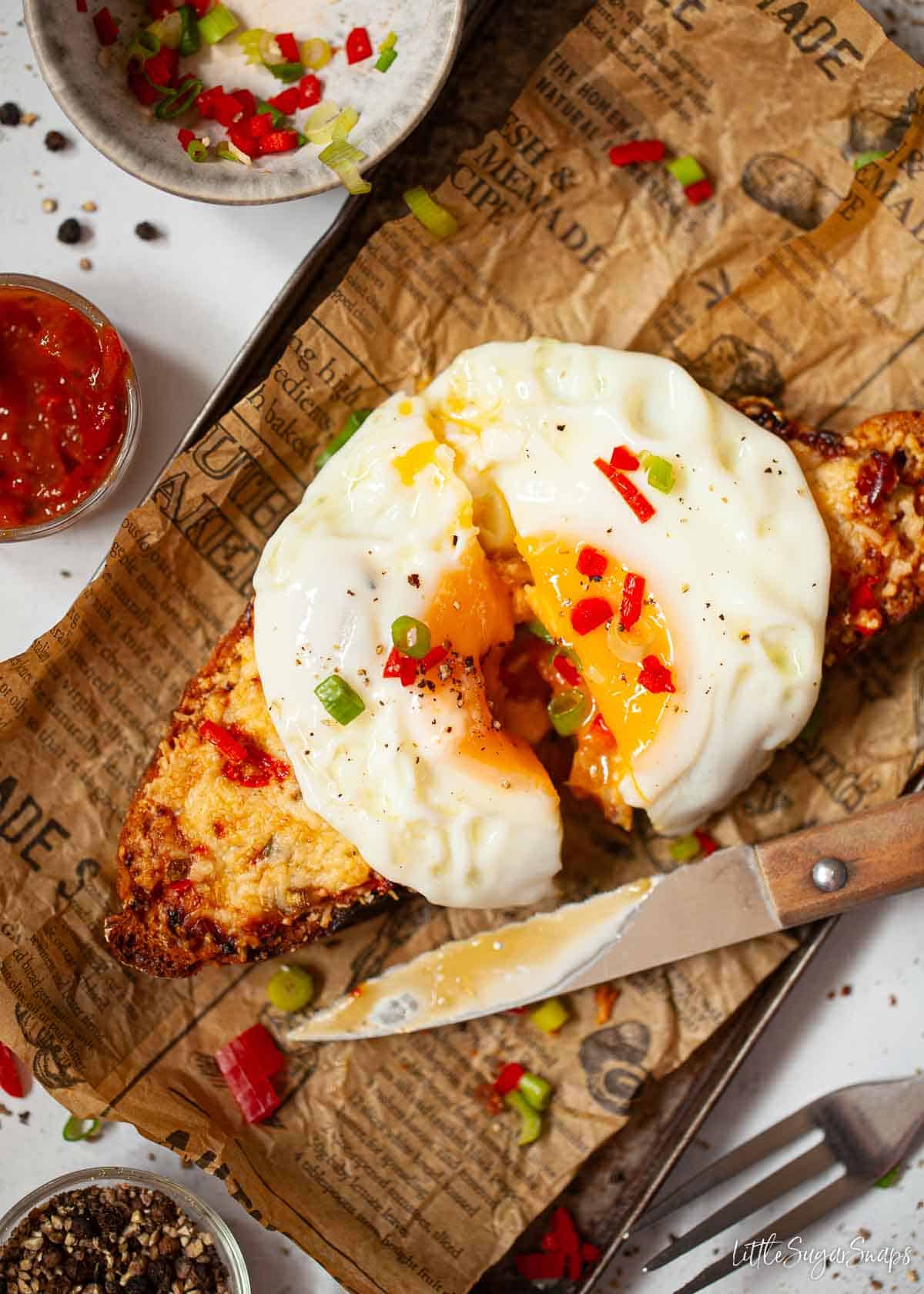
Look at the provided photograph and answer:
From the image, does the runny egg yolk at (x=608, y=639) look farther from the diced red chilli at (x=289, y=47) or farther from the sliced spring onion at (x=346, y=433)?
the diced red chilli at (x=289, y=47)

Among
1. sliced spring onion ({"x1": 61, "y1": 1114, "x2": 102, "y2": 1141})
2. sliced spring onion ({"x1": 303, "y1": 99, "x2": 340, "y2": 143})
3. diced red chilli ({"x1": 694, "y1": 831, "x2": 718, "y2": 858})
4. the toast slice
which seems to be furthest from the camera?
sliced spring onion ({"x1": 61, "y1": 1114, "x2": 102, "y2": 1141})

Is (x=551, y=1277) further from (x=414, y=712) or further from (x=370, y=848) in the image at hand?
(x=414, y=712)

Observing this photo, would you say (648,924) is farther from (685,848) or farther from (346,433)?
(346,433)

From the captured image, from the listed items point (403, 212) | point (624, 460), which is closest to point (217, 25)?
point (403, 212)

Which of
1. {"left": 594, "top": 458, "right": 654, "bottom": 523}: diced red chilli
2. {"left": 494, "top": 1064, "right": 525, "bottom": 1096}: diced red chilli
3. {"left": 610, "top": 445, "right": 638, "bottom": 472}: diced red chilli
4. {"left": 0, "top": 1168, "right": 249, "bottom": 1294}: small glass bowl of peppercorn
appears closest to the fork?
{"left": 494, "top": 1064, "right": 525, "bottom": 1096}: diced red chilli

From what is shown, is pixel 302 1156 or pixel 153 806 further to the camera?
pixel 302 1156

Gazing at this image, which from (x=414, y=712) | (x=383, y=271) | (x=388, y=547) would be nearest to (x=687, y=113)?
(x=383, y=271)

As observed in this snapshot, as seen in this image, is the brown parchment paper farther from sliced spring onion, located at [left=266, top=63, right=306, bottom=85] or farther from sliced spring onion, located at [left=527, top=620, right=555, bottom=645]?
sliced spring onion, located at [left=527, top=620, right=555, bottom=645]
